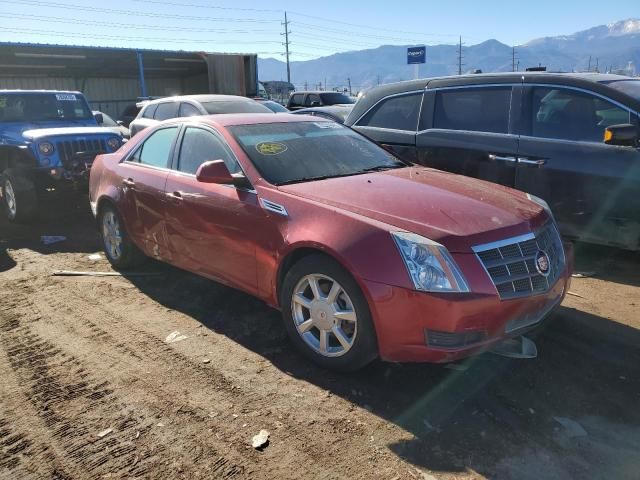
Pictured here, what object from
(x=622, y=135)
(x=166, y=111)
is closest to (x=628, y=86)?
(x=622, y=135)

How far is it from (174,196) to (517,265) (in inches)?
110

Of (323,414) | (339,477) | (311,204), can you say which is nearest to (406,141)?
(311,204)

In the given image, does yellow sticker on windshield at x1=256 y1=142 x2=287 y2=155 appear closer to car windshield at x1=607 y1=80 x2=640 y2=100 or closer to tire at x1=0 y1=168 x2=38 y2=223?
car windshield at x1=607 y1=80 x2=640 y2=100

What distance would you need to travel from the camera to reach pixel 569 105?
5.05m

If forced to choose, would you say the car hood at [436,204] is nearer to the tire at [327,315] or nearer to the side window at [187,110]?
the tire at [327,315]

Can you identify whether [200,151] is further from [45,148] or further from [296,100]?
[296,100]

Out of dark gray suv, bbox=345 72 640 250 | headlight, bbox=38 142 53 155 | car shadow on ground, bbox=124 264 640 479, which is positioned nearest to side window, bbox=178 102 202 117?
headlight, bbox=38 142 53 155

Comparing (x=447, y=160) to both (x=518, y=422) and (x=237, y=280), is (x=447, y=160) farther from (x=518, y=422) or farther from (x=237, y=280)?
(x=518, y=422)

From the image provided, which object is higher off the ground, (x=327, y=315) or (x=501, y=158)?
(x=501, y=158)

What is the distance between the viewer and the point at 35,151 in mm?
7875

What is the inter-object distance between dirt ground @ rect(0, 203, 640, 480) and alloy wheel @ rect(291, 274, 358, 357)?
0.69ft

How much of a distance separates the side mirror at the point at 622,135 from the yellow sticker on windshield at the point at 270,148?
2838mm

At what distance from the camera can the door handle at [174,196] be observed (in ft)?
14.5

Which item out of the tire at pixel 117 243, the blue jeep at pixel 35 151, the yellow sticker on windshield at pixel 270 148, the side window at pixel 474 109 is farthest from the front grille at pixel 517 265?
the blue jeep at pixel 35 151
